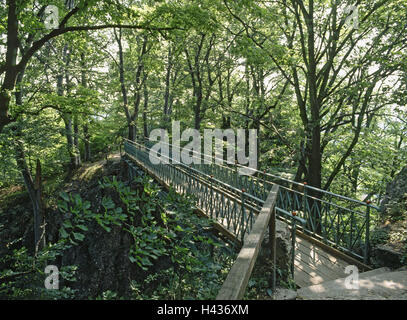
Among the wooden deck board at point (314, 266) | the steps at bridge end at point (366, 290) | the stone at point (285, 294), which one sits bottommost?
the wooden deck board at point (314, 266)

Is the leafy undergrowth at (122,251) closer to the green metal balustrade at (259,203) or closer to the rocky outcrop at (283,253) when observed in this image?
the rocky outcrop at (283,253)

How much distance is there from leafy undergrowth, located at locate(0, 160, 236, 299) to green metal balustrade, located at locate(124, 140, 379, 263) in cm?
79

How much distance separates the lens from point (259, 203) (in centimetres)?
848

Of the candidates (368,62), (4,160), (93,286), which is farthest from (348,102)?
(93,286)

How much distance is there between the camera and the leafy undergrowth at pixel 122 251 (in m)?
2.50

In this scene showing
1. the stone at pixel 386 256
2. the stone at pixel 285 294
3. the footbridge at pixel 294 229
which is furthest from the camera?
the stone at pixel 386 256

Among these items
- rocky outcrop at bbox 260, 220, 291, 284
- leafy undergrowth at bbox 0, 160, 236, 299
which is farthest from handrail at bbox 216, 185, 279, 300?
rocky outcrop at bbox 260, 220, 291, 284

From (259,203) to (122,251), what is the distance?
22.8 feet

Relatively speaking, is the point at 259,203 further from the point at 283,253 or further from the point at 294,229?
the point at 283,253

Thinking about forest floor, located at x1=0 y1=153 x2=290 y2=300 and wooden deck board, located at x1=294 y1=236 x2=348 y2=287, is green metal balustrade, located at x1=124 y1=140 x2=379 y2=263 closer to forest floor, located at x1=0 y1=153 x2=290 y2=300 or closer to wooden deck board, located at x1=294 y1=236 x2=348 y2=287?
wooden deck board, located at x1=294 y1=236 x2=348 y2=287

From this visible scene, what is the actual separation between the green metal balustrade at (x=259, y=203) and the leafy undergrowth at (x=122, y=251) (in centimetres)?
79

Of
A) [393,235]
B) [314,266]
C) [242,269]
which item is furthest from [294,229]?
[242,269]

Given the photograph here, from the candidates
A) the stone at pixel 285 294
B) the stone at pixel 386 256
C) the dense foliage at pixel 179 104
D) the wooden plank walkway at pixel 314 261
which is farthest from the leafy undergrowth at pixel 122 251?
the stone at pixel 386 256

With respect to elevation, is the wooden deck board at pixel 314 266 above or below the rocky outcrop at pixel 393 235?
below
